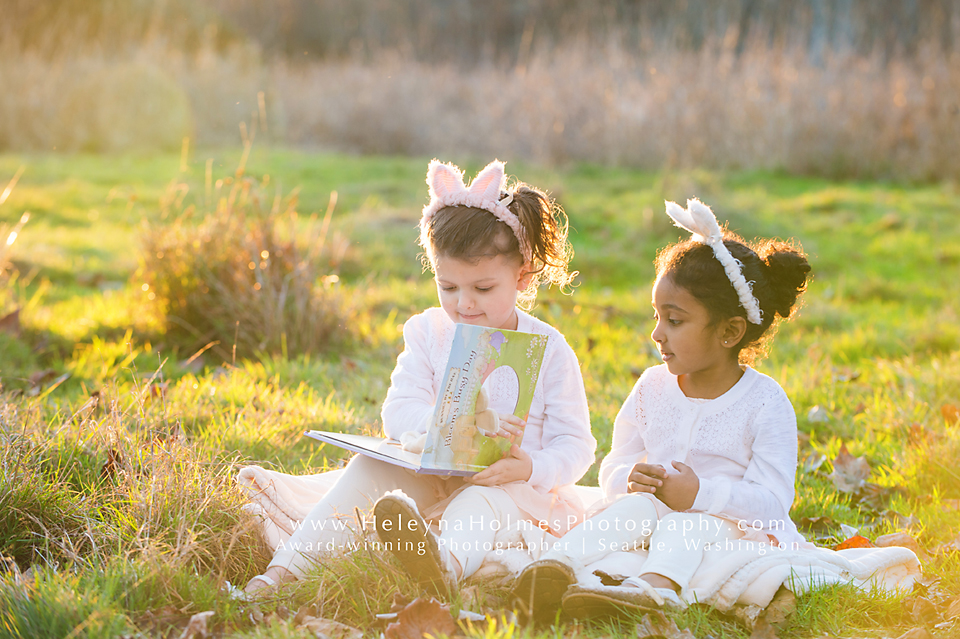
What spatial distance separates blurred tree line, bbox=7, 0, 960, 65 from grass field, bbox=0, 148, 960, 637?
5375 mm

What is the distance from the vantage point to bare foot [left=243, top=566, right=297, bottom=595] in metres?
2.44

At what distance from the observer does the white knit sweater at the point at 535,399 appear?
2.88 m

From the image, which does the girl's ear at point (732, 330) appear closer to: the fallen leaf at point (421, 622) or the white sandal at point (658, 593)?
the white sandal at point (658, 593)

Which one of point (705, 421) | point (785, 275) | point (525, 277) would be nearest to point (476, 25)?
point (525, 277)

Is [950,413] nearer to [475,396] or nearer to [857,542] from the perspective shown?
[857,542]

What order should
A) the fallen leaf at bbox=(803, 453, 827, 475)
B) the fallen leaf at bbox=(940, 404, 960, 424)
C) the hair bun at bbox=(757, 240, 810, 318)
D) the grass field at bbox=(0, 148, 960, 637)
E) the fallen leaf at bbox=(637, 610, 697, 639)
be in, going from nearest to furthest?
the fallen leaf at bbox=(637, 610, 697, 639) < the grass field at bbox=(0, 148, 960, 637) < the hair bun at bbox=(757, 240, 810, 318) < the fallen leaf at bbox=(803, 453, 827, 475) < the fallen leaf at bbox=(940, 404, 960, 424)

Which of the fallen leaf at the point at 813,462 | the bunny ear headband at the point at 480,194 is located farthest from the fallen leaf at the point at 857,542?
the bunny ear headband at the point at 480,194

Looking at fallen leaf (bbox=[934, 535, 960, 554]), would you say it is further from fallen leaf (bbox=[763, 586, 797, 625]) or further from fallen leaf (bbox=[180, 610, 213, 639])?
fallen leaf (bbox=[180, 610, 213, 639])

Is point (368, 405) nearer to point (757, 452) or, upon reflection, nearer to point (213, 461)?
point (213, 461)

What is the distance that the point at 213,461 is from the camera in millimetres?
2949

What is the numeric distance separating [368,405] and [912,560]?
2533 millimetres

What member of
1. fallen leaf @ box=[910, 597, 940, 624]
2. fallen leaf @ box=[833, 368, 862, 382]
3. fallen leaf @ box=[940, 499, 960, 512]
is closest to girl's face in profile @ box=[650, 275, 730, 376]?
fallen leaf @ box=[910, 597, 940, 624]

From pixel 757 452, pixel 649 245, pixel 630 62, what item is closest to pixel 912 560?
pixel 757 452

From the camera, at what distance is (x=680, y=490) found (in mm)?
2625
